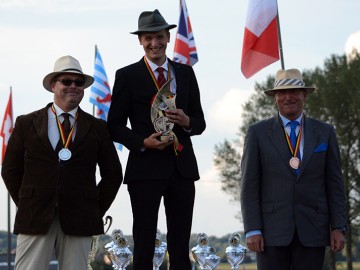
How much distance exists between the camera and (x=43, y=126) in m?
6.80

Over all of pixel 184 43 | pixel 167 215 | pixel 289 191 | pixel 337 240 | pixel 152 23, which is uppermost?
pixel 184 43

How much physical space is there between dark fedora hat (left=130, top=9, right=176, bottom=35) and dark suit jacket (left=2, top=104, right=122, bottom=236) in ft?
2.44

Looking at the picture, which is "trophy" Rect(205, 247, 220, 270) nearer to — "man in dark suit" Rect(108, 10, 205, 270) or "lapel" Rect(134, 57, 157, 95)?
"man in dark suit" Rect(108, 10, 205, 270)

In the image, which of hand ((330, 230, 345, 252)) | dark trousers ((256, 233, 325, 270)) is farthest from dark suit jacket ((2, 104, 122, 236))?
hand ((330, 230, 345, 252))

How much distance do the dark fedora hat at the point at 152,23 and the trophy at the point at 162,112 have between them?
0.42m

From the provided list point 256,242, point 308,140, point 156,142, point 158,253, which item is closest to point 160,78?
point 156,142

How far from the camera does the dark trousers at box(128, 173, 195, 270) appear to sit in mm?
6965

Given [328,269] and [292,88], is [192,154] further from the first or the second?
[328,269]

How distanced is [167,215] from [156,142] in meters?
0.57

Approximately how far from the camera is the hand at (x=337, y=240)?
691 cm

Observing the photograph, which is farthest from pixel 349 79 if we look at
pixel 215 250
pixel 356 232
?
pixel 215 250

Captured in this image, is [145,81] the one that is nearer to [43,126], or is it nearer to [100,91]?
[43,126]

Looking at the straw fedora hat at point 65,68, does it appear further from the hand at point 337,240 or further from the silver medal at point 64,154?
the hand at point 337,240

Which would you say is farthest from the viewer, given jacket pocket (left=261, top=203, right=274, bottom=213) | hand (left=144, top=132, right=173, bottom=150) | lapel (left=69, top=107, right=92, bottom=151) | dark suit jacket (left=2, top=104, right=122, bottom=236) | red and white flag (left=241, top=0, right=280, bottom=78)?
red and white flag (left=241, top=0, right=280, bottom=78)
